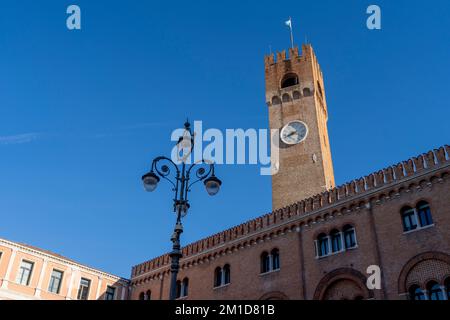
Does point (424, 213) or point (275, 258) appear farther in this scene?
point (275, 258)

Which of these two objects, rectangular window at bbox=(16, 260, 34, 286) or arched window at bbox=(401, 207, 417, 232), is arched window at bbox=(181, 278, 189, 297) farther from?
arched window at bbox=(401, 207, 417, 232)

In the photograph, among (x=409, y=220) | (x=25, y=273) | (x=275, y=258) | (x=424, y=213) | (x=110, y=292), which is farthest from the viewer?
(x=110, y=292)

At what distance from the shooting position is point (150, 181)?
12008mm

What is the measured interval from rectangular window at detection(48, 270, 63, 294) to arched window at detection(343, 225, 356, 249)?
781 inches

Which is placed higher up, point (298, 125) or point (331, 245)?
point (298, 125)

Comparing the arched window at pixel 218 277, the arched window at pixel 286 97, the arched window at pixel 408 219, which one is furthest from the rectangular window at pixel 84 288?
the arched window at pixel 408 219

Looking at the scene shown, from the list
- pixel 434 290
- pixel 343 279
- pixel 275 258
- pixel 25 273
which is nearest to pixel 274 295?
pixel 275 258

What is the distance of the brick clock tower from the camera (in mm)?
33094

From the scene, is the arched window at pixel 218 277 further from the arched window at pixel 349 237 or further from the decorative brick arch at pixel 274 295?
the arched window at pixel 349 237

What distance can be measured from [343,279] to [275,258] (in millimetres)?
4592

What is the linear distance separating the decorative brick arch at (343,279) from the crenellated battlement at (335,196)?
11.9ft

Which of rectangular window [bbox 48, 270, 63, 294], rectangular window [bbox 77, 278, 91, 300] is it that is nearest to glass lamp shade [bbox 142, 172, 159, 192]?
rectangular window [bbox 48, 270, 63, 294]

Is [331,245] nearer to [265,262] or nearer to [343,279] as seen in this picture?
[343,279]
